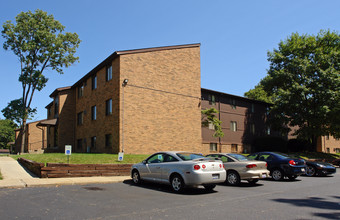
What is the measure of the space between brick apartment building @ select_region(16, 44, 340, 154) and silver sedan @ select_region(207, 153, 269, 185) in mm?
10598

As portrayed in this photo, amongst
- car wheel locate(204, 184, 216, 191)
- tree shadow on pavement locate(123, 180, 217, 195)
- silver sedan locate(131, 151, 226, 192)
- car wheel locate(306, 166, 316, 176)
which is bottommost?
car wheel locate(306, 166, 316, 176)

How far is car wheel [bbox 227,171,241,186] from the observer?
11438 mm

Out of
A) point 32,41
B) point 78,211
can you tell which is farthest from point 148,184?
point 32,41

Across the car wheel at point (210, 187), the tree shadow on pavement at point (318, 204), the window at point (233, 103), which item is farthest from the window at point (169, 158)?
the window at point (233, 103)

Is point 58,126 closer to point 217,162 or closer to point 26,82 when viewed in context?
point 26,82

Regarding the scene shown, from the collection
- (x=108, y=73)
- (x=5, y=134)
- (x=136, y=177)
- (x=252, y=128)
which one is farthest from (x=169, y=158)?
(x=5, y=134)

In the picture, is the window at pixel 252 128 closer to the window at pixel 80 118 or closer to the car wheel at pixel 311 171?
the car wheel at pixel 311 171

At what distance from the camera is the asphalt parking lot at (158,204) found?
617 centimetres

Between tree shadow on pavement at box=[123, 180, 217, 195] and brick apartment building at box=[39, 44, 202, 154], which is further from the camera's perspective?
brick apartment building at box=[39, 44, 202, 154]

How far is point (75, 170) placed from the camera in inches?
481

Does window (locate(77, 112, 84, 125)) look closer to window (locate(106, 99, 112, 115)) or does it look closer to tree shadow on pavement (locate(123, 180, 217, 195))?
window (locate(106, 99, 112, 115))

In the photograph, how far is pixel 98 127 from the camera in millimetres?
24766

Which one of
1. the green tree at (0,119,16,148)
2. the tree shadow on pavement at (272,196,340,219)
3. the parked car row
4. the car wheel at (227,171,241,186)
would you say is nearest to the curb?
the parked car row

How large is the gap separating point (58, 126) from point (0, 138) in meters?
68.7
